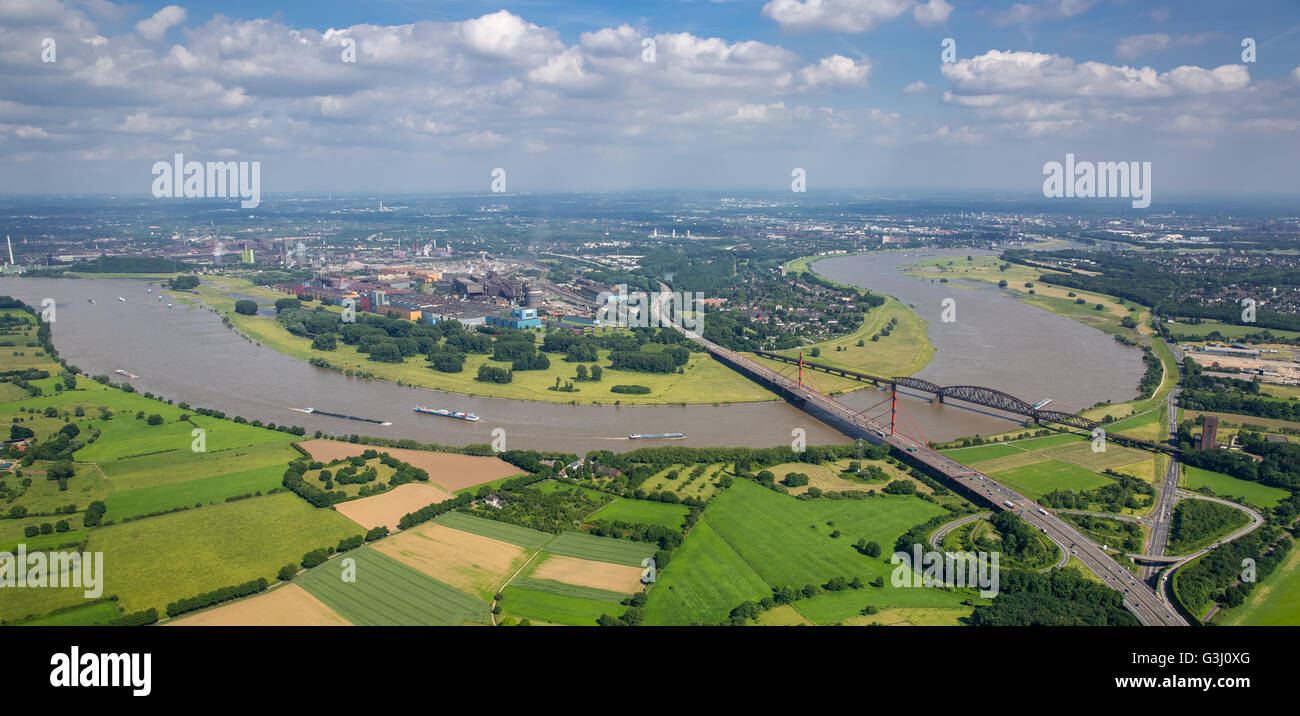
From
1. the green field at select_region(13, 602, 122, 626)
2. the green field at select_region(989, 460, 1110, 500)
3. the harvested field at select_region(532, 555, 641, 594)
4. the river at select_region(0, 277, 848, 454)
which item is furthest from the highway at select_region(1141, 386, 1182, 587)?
the green field at select_region(13, 602, 122, 626)

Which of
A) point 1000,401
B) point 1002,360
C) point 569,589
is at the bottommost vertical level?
point 569,589

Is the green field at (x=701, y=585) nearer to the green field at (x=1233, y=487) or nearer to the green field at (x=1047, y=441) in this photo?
the green field at (x=1047, y=441)

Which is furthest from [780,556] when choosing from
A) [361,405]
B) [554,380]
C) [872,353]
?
[872,353]

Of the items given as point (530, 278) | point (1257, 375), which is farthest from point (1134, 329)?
point (530, 278)

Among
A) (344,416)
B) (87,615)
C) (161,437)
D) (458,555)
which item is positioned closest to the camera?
(87,615)

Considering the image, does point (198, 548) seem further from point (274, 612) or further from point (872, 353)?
point (872, 353)

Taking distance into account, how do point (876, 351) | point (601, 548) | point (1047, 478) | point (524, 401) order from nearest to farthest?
point (601, 548) → point (1047, 478) → point (524, 401) → point (876, 351)
